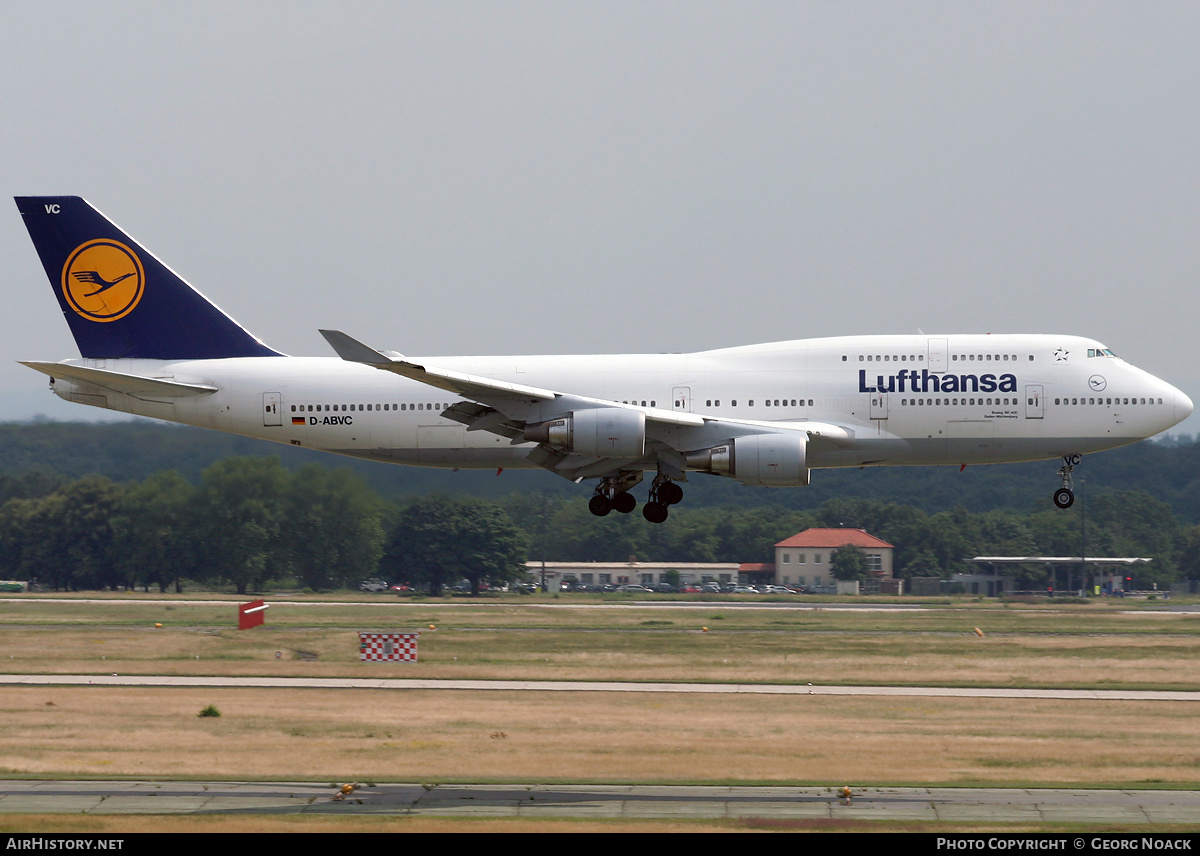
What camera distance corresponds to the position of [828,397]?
36.8 m

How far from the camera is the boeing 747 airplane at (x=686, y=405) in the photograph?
115ft

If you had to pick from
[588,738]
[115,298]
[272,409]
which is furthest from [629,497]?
[115,298]

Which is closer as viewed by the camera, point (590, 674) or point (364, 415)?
point (364, 415)

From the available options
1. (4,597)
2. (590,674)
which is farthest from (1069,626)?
(4,597)

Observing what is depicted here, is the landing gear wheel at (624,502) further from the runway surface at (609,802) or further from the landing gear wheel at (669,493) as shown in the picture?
the runway surface at (609,802)

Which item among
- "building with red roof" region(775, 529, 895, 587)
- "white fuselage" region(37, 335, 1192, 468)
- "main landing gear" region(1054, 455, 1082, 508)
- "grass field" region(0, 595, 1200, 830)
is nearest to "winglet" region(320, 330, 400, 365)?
"white fuselage" region(37, 335, 1192, 468)

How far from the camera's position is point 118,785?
26.1m

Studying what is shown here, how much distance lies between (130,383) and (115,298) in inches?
142

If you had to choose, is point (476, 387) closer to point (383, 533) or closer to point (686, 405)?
point (686, 405)

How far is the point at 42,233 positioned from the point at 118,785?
20.6m

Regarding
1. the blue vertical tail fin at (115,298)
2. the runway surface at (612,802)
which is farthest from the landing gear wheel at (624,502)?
the runway surface at (612,802)

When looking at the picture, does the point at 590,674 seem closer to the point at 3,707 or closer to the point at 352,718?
the point at 352,718

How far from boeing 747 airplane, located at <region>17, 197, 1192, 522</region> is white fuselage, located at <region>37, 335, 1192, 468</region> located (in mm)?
43

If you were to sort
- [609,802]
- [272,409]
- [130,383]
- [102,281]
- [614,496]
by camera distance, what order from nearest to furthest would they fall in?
[609,802] → [130,383] → [272,409] → [614,496] → [102,281]
